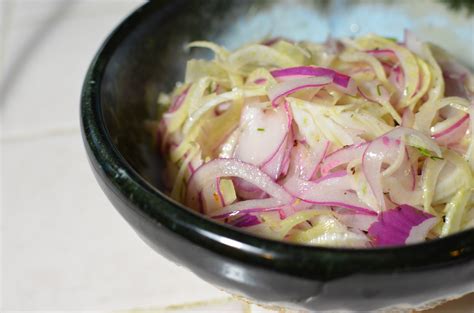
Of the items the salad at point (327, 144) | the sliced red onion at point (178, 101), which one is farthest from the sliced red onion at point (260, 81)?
the sliced red onion at point (178, 101)

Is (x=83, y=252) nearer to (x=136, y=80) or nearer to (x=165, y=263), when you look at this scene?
(x=165, y=263)

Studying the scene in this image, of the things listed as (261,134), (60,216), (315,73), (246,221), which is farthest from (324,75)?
(60,216)

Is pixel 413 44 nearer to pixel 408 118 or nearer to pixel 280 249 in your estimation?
pixel 408 118

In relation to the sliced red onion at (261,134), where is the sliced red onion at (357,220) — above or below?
below

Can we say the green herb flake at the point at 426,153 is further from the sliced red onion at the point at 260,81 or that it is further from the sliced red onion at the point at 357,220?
the sliced red onion at the point at 260,81

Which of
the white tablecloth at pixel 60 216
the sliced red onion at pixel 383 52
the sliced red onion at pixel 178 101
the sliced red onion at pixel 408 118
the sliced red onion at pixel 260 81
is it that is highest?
the sliced red onion at pixel 383 52

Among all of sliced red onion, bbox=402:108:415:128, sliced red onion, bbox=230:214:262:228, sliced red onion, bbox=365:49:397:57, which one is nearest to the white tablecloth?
sliced red onion, bbox=230:214:262:228

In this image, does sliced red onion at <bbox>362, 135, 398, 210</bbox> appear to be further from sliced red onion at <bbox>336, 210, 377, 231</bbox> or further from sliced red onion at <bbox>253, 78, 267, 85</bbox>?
sliced red onion at <bbox>253, 78, 267, 85</bbox>
